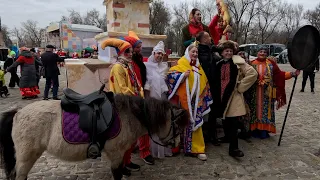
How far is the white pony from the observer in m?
2.76

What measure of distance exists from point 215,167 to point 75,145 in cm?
223

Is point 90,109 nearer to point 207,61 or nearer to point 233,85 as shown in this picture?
point 207,61

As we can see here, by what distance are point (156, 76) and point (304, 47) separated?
8.79 ft

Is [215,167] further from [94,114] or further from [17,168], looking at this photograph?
[17,168]

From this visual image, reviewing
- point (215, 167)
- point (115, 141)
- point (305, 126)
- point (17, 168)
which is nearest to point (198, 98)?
point (215, 167)

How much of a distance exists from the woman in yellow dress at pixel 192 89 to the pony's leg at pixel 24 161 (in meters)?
2.15

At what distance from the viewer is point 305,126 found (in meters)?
6.19

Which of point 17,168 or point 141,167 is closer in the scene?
point 17,168

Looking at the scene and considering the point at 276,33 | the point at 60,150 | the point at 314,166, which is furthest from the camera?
the point at 276,33

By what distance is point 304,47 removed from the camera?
4.50 m

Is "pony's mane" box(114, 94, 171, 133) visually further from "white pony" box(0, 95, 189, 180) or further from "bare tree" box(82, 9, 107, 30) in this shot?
"bare tree" box(82, 9, 107, 30)

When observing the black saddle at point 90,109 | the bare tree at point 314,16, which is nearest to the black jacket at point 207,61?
the black saddle at point 90,109

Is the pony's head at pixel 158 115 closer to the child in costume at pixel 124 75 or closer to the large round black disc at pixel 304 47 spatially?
the child in costume at pixel 124 75

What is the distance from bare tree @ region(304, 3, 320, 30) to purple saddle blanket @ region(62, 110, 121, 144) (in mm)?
48017
